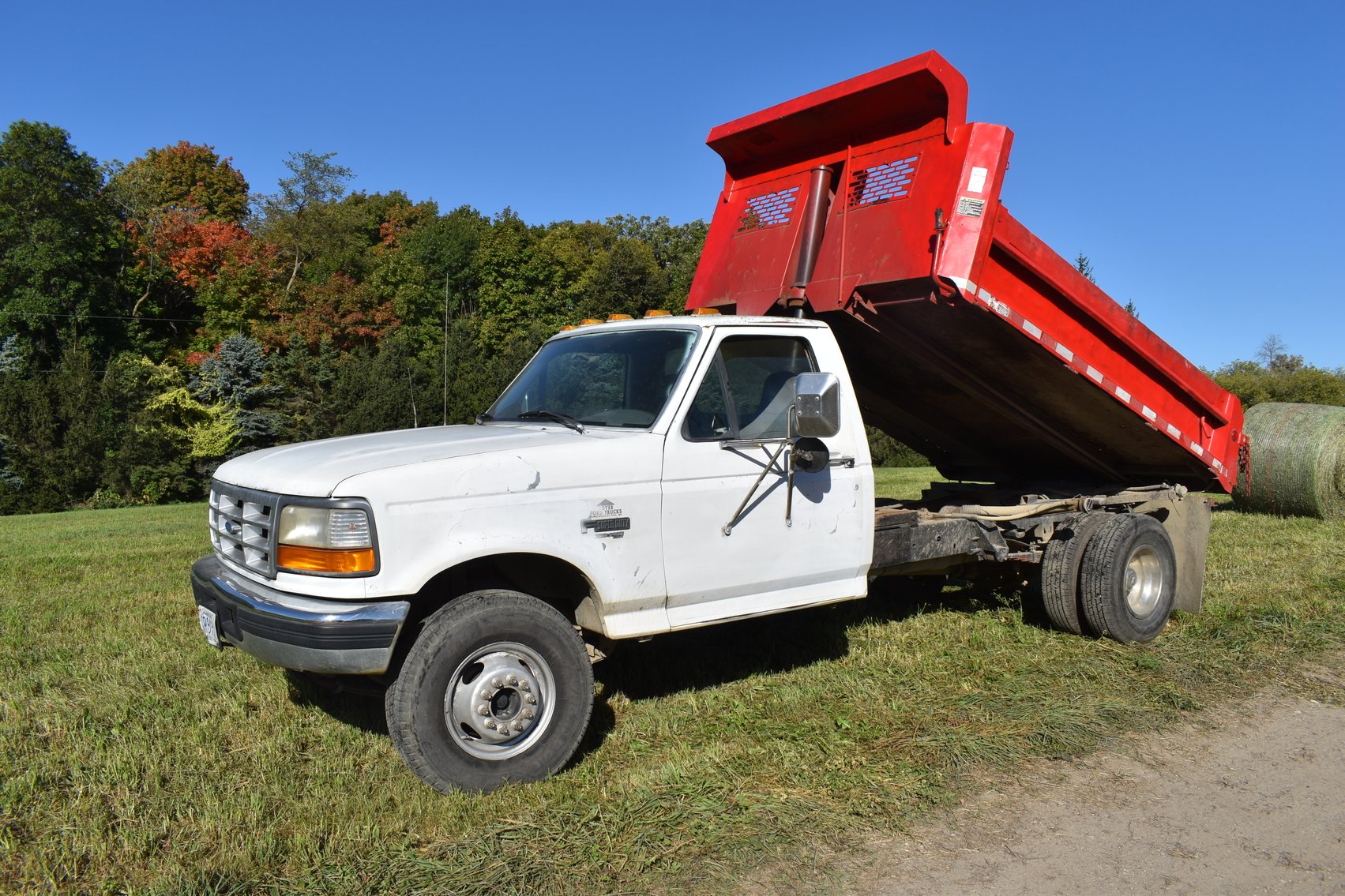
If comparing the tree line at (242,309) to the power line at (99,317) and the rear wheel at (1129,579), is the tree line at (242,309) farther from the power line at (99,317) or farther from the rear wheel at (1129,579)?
the rear wheel at (1129,579)

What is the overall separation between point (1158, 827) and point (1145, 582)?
3.44 meters

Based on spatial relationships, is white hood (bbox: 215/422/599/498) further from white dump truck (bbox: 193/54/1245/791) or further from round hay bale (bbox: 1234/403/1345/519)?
round hay bale (bbox: 1234/403/1345/519)

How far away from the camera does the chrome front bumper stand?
4.02 meters

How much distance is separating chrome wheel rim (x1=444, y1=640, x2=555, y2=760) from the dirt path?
156 cm

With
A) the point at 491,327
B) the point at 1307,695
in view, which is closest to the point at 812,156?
the point at 1307,695

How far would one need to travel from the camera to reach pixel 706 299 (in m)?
7.08

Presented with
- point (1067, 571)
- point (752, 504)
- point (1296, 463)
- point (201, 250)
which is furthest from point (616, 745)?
point (201, 250)

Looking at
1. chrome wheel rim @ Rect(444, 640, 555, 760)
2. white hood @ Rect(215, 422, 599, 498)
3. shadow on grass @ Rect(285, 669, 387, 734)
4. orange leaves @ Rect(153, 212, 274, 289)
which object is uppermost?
orange leaves @ Rect(153, 212, 274, 289)

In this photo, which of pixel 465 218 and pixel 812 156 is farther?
pixel 465 218

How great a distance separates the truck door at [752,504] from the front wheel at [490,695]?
2.19 ft

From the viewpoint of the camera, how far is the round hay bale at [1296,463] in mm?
12750

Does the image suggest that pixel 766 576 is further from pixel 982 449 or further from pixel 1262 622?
pixel 1262 622

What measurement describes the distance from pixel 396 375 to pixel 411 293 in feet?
42.6

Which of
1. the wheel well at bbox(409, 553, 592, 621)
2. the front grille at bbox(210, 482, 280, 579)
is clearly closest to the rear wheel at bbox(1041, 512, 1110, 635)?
the wheel well at bbox(409, 553, 592, 621)
